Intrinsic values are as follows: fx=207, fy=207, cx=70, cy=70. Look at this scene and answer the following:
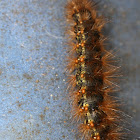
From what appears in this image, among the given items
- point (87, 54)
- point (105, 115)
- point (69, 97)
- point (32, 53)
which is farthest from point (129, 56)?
point (32, 53)

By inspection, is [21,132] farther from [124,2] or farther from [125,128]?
[124,2]

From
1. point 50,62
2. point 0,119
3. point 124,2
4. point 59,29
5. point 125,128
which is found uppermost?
point 124,2

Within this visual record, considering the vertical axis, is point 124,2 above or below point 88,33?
above

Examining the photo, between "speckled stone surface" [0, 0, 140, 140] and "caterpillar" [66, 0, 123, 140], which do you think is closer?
"caterpillar" [66, 0, 123, 140]

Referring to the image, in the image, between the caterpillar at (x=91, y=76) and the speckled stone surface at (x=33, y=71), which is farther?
the speckled stone surface at (x=33, y=71)
